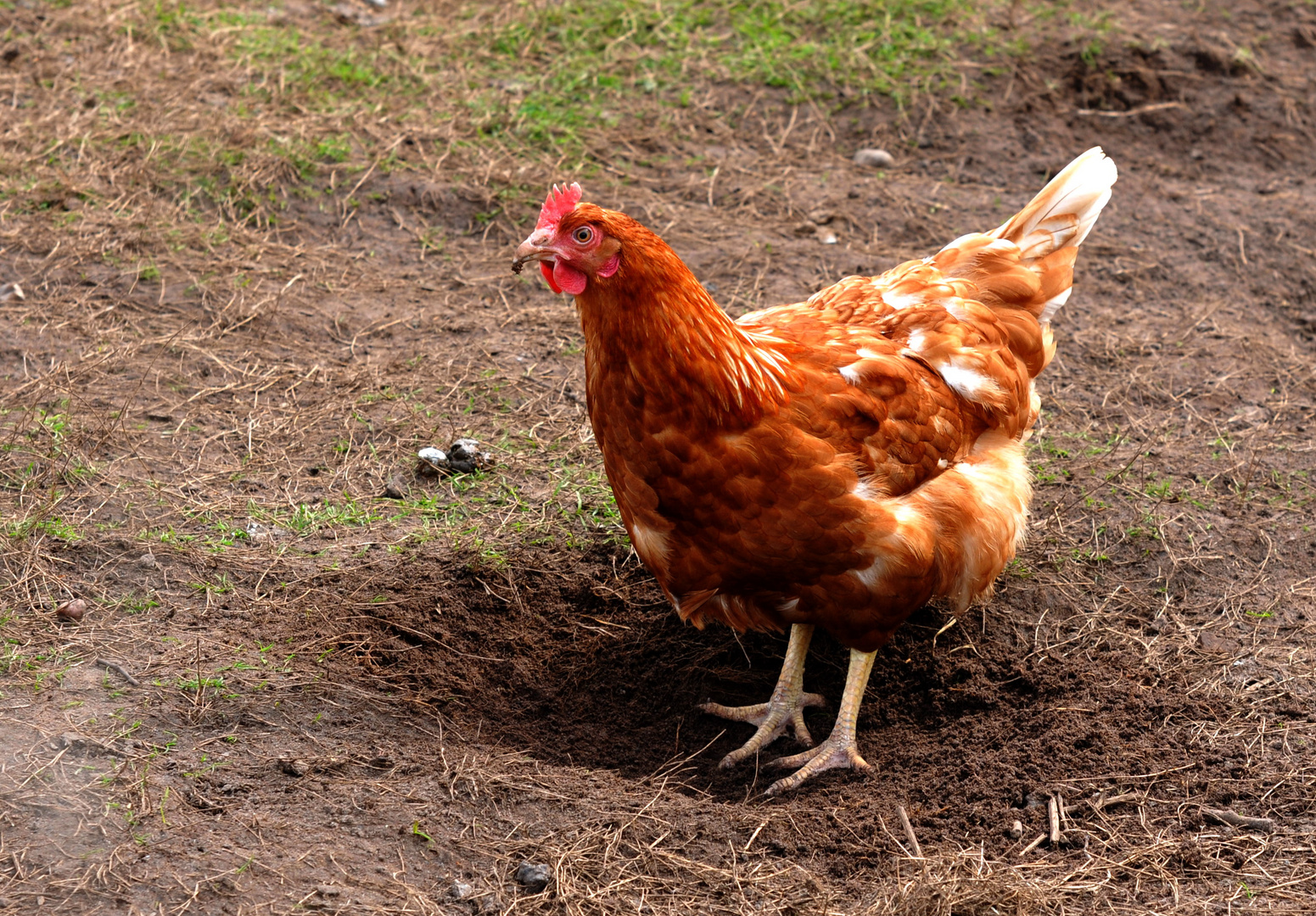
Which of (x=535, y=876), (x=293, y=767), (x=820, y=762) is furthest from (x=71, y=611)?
(x=820, y=762)

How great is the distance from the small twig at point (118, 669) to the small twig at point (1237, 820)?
10.5 feet

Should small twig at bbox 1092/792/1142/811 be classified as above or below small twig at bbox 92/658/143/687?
above

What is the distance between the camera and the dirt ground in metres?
3.07

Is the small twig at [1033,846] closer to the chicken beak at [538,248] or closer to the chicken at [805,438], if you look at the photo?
the chicken at [805,438]

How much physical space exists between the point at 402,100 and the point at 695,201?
77.9 inches

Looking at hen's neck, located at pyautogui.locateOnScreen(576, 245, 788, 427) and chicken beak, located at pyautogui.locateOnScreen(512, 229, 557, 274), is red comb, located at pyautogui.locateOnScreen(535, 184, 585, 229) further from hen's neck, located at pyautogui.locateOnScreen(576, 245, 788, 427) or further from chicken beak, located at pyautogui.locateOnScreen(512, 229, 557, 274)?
hen's neck, located at pyautogui.locateOnScreen(576, 245, 788, 427)

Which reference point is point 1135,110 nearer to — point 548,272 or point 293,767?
point 548,272

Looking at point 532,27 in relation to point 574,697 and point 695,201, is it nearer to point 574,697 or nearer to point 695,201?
point 695,201

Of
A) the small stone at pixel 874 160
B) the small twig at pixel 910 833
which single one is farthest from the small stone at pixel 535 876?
the small stone at pixel 874 160

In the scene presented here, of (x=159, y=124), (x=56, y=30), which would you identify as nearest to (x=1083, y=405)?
(x=159, y=124)

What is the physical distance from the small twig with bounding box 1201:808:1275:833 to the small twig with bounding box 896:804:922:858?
0.86 m

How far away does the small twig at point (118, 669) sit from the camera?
3.43 metres

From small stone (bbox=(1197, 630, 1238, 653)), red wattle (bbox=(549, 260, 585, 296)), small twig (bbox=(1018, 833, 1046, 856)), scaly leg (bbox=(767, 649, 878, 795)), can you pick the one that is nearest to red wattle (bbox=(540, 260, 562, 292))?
red wattle (bbox=(549, 260, 585, 296))

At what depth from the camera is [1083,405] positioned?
527cm
